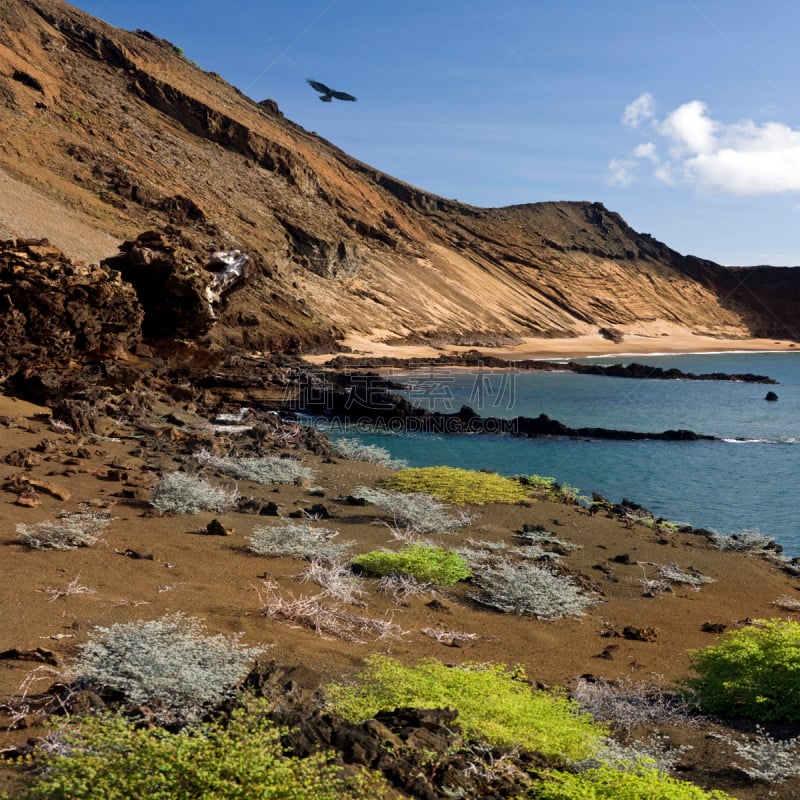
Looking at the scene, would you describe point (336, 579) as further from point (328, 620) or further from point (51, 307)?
point (51, 307)

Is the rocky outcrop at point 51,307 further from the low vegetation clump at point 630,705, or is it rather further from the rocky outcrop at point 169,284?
the low vegetation clump at point 630,705

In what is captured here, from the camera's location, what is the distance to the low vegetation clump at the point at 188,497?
1082 cm

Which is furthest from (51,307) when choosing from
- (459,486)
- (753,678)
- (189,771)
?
(753,678)

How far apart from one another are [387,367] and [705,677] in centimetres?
3797

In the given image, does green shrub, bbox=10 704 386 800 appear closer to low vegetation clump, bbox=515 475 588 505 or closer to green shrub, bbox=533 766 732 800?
green shrub, bbox=533 766 732 800

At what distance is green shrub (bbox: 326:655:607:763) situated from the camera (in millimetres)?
4945

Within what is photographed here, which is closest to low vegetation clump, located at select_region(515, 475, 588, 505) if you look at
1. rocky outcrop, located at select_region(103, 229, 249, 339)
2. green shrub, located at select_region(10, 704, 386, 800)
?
green shrub, located at select_region(10, 704, 386, 800)

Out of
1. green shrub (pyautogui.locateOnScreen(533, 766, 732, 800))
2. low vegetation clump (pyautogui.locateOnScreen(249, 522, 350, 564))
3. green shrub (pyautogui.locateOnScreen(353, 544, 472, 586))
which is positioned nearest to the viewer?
green shrub (pyautogui.locateOnScreen(533, 766, 732, 800))

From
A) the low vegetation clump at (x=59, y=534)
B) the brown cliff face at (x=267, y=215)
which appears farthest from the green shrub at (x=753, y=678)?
the brown cliff face at (x=267, y=215)

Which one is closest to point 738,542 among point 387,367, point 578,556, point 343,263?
point 578,556

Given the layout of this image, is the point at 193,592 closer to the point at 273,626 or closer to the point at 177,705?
the point at 273,626

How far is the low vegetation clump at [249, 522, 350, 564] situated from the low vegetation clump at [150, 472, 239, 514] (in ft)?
3.52

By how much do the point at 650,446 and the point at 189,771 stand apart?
79.3 ft

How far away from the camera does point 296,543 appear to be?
981cm
